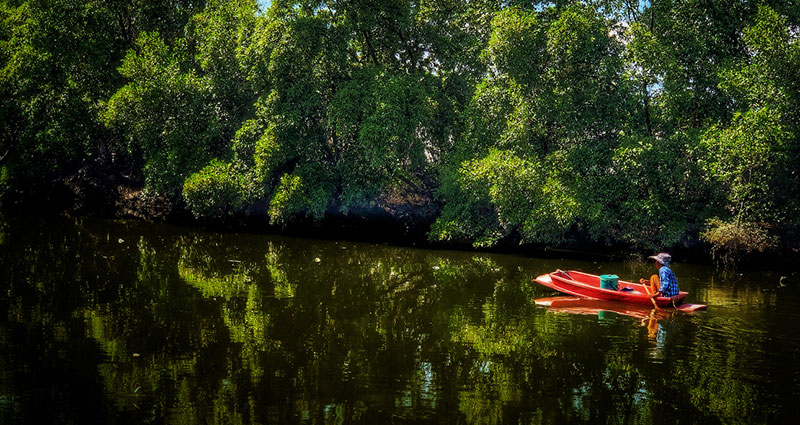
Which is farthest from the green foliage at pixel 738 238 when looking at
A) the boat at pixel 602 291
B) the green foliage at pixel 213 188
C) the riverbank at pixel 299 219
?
the green foliage at pixel 213 188

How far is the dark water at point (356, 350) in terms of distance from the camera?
8211 mm

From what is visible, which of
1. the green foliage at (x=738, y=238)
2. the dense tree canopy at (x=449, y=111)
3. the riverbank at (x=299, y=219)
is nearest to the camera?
the green foliage at (x=738, y=238)

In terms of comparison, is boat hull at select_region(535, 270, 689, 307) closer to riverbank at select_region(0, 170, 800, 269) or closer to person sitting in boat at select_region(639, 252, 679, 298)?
person sitting in boat at select_region(639, 252, 679, 298)

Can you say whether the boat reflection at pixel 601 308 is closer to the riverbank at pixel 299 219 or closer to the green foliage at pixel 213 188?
the riverbank at pixel 299 219

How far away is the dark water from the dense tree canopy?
564 cm

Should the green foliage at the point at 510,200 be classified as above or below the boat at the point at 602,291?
above

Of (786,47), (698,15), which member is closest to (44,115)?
(698,15)

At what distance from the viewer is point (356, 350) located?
35.2 ft

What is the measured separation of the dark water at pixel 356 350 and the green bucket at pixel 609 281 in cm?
172

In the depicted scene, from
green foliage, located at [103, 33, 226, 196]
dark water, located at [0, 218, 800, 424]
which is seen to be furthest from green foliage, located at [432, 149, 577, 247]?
green foliage, located at [103, 33, 226, 196]

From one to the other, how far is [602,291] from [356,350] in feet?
26.3

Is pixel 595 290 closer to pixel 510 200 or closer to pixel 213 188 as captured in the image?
pixel 510 200

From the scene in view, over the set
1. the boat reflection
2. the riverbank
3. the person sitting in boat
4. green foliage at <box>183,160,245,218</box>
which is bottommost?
the boat reflection

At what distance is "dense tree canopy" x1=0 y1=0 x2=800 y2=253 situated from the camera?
23.1 m
